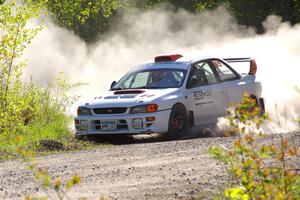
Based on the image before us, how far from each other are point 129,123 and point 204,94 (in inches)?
74.0

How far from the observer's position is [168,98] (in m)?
16.2

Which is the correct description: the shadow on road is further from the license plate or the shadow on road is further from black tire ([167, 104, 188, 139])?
the license plate

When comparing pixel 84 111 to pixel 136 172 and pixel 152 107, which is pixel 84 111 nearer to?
pixel 152 107

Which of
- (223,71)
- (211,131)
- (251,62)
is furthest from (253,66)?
(211,131)

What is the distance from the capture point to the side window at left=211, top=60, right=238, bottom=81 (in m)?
17.9

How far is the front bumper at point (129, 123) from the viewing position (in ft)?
52.3

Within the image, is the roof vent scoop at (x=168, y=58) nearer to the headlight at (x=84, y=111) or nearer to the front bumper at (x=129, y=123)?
the front bumper at (x=129, y=123)

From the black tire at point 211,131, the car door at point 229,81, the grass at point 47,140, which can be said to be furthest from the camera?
the car door at point 229,81

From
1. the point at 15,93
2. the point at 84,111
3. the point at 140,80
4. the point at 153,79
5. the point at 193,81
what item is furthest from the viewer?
the point at 140,80

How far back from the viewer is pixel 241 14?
39.0 metres

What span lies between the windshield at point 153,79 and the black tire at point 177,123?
591 mm

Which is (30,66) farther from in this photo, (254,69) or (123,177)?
(123,177)

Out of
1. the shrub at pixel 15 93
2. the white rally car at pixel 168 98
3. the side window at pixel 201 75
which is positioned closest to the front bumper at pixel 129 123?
the white rally car at pixel 168 98

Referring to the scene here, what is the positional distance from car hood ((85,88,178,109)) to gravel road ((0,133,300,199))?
4.02 feet
